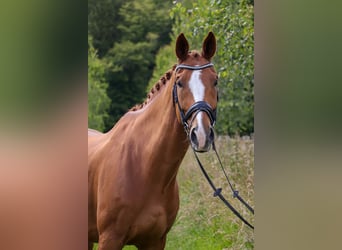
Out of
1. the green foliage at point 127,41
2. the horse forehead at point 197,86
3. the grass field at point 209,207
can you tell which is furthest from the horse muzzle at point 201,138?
the green foliage at point 127,41

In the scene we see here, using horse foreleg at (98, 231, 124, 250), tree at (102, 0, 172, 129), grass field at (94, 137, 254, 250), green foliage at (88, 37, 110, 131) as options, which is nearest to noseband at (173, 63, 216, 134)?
grass field at (94, 137, 254, 250)

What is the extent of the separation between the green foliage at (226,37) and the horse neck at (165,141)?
226 millimetres

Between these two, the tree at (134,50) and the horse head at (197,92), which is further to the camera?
the tree at (134,50)

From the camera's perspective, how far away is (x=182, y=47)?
8.05 ft

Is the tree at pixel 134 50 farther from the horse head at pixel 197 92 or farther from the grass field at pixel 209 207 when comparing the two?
the grass field at pixel 209 207

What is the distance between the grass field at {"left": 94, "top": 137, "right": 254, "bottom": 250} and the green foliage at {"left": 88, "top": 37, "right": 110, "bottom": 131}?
0.54 metres

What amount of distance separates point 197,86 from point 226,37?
17.4 inches

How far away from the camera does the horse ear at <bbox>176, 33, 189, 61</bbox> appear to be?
8.04ft

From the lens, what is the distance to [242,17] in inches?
104

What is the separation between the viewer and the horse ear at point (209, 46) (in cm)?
246
